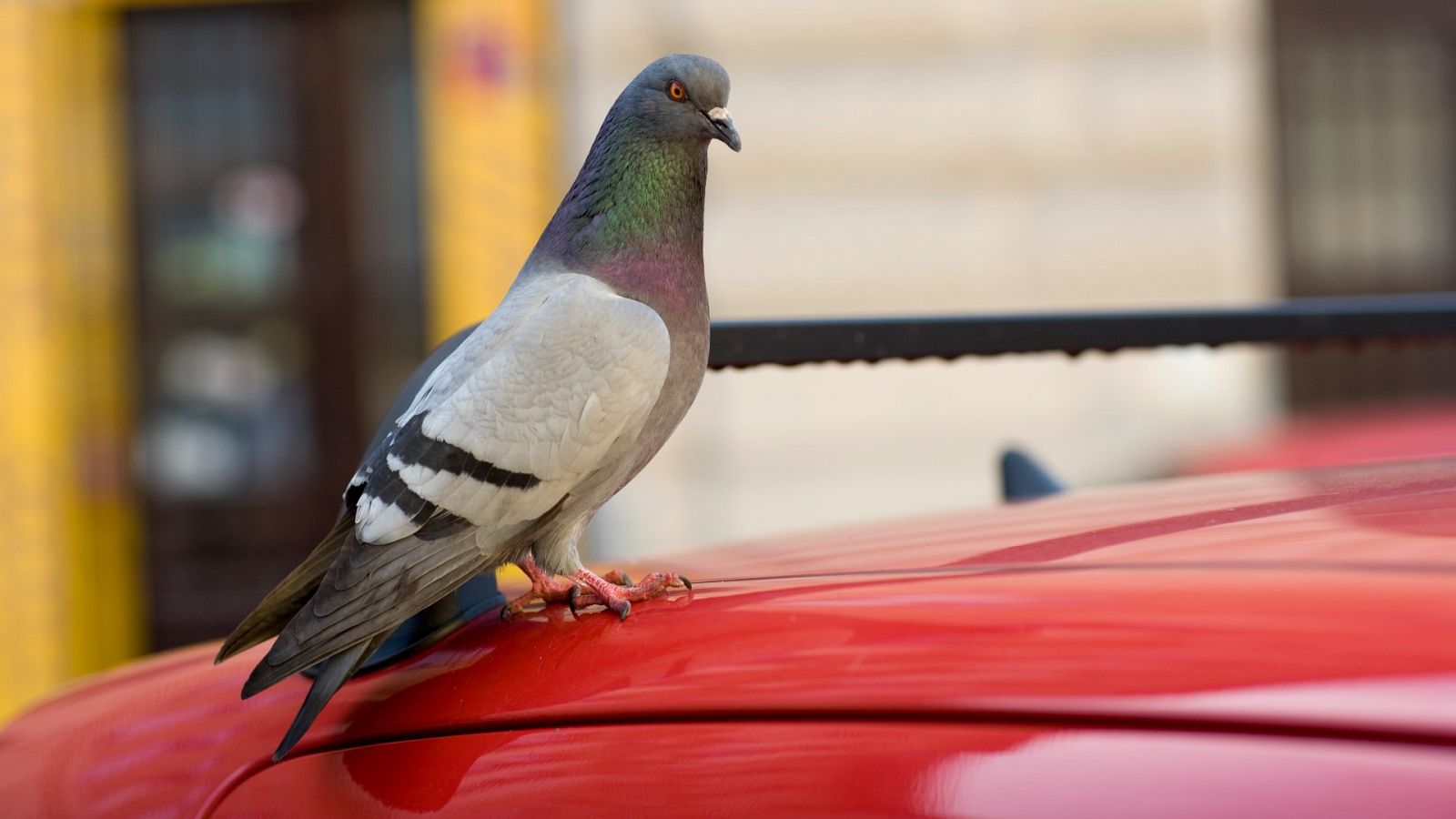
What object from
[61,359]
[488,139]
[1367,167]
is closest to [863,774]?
[488,139]

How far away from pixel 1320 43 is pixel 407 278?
13.8 feet

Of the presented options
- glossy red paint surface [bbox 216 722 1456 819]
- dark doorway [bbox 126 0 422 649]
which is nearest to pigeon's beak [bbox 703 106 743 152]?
glossy red paint surface [bbox 216 722 1456 819]

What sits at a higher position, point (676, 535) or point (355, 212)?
point (355, 212)

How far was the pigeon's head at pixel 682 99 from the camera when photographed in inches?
64.0

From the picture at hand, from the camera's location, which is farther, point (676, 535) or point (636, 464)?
point (676, 535)

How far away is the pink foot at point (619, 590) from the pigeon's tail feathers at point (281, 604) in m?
0.20

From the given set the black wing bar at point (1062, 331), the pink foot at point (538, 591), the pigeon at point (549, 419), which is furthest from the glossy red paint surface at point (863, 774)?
the black wing bar at point (1062, 331)

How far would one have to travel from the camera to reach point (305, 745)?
1.15 meters

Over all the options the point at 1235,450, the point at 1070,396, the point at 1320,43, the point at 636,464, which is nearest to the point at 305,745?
the point at 636,464

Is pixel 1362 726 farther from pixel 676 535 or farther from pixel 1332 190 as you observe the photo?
pixel 1332 190

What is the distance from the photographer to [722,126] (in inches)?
65.1

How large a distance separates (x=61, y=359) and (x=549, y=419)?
571cm

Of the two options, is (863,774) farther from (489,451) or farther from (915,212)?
(915,212)

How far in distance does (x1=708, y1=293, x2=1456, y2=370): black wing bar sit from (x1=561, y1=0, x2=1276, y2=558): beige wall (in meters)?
A: 4.04
